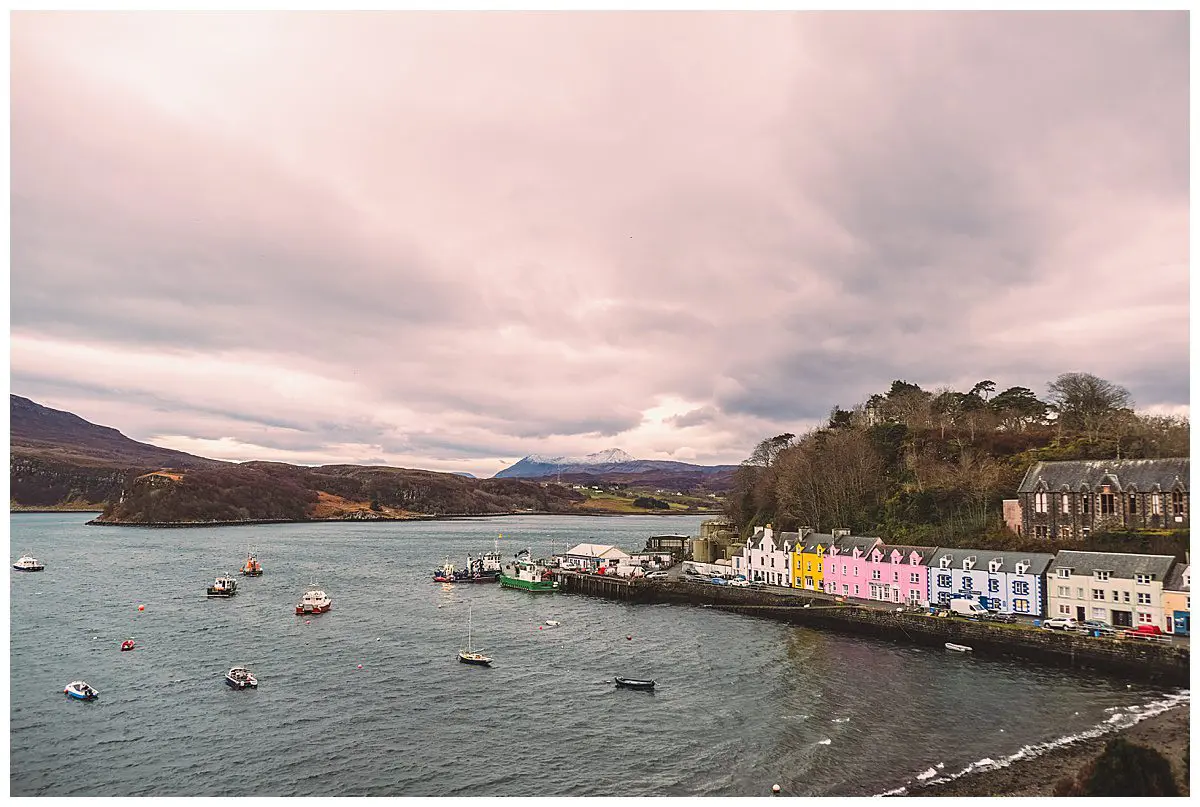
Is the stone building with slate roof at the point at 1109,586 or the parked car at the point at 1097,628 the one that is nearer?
the parked car at the point at 1097,628

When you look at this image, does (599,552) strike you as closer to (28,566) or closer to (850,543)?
(850,543)

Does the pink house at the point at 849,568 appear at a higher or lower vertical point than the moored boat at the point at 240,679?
higher

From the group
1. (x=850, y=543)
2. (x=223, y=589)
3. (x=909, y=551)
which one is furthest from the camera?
(x=223, y=589)

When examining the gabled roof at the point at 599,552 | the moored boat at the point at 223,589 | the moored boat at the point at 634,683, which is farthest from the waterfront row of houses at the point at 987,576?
the moored boat at the point at 223,589

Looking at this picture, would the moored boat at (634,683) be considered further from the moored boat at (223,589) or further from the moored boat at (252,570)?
the moored boat at (252,570)

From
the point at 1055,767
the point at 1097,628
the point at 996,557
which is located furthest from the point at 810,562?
the point at 1055,767

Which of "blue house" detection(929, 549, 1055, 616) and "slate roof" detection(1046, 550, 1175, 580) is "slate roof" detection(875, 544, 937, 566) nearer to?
"blue house" detection(929, 549, 1055, 616)
